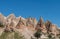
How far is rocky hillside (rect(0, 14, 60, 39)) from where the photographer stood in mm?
40744

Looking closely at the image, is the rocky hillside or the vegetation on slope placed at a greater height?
the rocky hillside

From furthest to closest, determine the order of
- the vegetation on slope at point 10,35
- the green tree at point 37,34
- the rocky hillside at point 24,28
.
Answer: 1. the green tree at point 37,34
2. the rocky hillside at point 24,28
3. the vegetation on slope at point 10,35

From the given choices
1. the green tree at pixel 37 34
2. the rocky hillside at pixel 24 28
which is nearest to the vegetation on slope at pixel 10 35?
the rocky hillside at pixel 24 28

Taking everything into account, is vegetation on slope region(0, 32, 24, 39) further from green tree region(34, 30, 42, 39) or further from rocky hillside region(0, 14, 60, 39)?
green tree region(34, 30, 42, 39)

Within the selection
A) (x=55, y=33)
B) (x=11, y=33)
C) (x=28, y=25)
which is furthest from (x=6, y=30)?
(x=55, y=33)

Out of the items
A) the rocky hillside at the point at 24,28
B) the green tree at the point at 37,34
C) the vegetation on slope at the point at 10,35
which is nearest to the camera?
the vegetation on slope at the point at 10,35

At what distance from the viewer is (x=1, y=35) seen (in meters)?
40.3

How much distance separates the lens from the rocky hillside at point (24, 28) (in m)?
40.7

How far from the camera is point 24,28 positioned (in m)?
43.6

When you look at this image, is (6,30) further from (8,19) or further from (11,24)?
(8,19)

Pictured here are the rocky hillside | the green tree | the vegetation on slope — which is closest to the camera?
the vegetation on slope

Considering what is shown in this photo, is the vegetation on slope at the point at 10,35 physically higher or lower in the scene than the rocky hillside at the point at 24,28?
lower

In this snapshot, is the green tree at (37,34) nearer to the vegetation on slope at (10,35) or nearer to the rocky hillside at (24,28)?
the rocky hillside at (24,28)

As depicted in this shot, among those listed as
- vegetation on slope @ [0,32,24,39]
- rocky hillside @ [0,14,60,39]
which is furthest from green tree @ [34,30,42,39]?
vegetation on slope @ [0,32,24,39]
